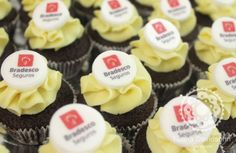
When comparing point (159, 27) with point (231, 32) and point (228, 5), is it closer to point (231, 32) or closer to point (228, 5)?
point (231, 32)

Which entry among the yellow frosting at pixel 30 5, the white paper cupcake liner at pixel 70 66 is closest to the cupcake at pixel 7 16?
the yellow frosting at pixel 30 5

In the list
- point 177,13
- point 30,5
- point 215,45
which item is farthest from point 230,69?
point 30,5

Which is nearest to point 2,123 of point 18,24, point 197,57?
point 18,24

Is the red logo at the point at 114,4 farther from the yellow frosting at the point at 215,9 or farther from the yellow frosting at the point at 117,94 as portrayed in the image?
the yellow frosting at the point at 215,9

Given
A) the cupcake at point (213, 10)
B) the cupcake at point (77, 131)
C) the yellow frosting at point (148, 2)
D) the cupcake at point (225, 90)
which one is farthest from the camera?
the yellow frosting at point (148, 2)

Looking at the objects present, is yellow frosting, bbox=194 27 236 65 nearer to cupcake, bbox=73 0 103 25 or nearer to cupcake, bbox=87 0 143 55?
cupcake, bbox=87 0 143 55

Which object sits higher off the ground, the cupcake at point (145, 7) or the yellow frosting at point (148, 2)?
the yellow frosting at point (148, 2)
